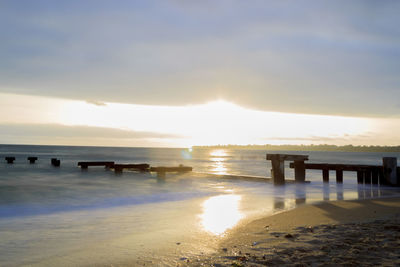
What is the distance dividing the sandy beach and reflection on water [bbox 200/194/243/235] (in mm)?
609

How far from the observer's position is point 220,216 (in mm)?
10961

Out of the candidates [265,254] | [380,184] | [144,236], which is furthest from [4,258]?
[380,184]

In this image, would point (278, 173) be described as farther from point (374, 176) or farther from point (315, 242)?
point (315, 242)

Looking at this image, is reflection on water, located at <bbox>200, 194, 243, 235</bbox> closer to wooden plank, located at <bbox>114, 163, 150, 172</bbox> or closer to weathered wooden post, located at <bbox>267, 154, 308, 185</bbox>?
weathered wooden post, located at <bbox>267, 154, 308, 185</bbox>

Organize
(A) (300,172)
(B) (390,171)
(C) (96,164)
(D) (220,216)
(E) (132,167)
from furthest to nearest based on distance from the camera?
(C) (96,164) < (E) (132,167) < (A) (300,172) < (B) (390,171) < (D) (220,216)

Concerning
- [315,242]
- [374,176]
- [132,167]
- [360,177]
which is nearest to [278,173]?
[360,177]

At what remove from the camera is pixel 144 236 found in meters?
8.20

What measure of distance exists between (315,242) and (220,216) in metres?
4.67

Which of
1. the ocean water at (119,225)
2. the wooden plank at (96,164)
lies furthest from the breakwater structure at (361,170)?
the wooden plank at (96,164)

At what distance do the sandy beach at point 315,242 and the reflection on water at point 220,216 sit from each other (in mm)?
609

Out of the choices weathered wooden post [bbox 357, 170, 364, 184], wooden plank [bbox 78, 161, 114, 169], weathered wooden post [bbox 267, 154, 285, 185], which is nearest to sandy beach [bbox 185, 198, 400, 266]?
weathered wooden post [bbox 267, 154, 285, 185]

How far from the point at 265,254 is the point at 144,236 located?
345 cm

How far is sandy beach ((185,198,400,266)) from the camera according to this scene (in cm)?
548

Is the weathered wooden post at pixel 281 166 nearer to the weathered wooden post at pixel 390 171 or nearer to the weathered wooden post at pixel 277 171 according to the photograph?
the weathered wooden post at pixel 277 171
